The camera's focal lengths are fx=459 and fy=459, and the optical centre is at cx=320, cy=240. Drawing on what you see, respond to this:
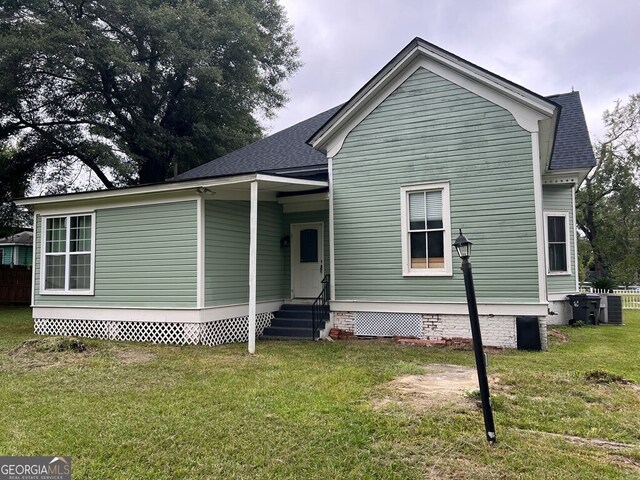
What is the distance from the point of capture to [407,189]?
9.39 meters

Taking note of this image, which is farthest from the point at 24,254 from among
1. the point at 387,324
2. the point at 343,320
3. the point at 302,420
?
the point at 302,420

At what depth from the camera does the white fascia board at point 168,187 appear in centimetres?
830

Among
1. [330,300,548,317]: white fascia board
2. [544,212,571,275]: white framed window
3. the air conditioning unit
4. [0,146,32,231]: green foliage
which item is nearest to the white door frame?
[330,300,548,317]: white fascia board

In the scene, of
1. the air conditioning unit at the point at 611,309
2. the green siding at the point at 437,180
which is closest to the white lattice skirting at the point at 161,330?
the green siding at the point at 437,180

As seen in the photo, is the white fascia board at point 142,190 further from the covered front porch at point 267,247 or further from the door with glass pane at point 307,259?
the door with glass pane at point 307,259

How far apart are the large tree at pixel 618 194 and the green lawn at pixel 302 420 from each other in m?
29.5

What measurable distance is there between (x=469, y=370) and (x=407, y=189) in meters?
4.12

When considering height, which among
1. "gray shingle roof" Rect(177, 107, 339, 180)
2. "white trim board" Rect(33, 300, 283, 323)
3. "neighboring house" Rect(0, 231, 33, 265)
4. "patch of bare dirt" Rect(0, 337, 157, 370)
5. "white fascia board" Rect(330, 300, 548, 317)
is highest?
"gray shingle roof" Rect(177, 107, 339, 180)

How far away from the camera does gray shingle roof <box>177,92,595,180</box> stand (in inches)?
439

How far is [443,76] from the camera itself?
9234 mm

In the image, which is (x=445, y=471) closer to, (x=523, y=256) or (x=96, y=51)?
(x=523, y=256)

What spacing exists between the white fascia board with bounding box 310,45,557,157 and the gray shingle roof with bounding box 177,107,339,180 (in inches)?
51.0

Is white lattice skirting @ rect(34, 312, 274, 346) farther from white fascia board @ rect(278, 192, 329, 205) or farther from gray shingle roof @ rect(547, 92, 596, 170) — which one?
gray shingle roof @ rect(547, 92, 596, 170)

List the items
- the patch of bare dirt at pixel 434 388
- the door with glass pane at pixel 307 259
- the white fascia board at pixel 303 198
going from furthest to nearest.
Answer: the door with glass pane at pixel 307 259
the white fascia board at pixel 303 198
the patch of bare dirt at pixel 434 388
